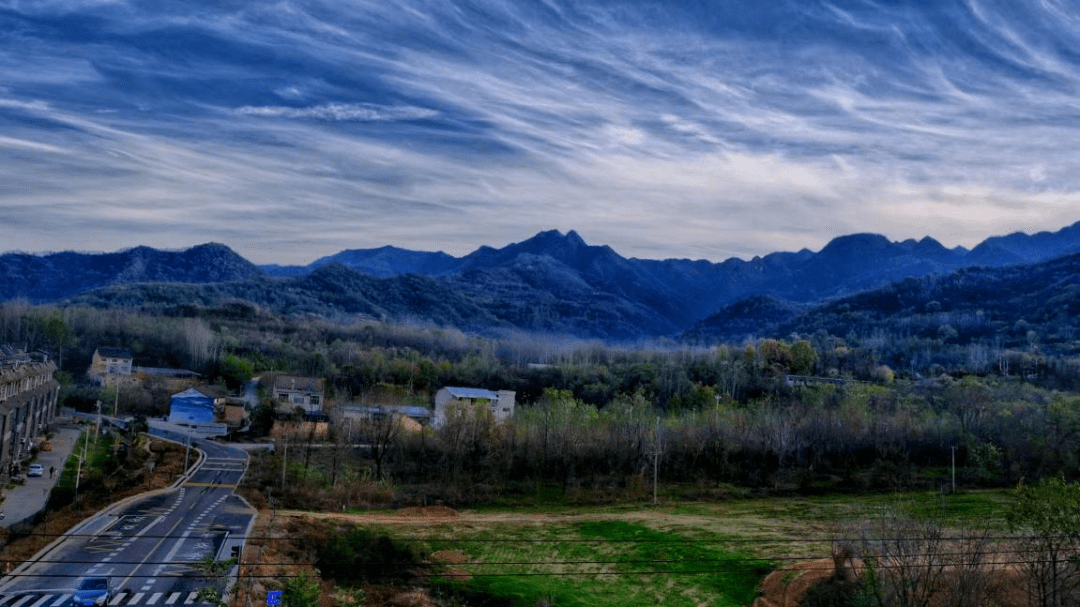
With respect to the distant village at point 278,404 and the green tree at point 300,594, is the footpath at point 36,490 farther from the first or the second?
the green tree at point 300,594

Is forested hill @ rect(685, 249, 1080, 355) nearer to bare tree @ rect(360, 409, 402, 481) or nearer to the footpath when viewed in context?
bare tree @ rect(360, 409, 402, 481)

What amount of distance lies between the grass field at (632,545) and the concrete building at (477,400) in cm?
2295

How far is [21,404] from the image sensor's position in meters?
42.8

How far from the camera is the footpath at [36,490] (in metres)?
32.7

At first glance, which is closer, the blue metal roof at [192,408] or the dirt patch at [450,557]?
the dirt patch at [450,557]

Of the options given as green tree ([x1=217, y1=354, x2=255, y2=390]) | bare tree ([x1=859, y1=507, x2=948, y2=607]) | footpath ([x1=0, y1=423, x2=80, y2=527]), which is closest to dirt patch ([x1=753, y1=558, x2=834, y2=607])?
bare tree ([x1=859, y1=507, x2=948, y2=607])

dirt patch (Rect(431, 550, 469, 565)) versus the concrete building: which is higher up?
the concrete building

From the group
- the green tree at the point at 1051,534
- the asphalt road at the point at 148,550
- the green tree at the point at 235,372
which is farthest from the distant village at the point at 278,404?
the green tree at the point at 1051,534

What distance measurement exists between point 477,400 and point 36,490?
111ft

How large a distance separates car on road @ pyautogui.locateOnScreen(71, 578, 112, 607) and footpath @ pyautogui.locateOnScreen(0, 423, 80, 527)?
35.1ft

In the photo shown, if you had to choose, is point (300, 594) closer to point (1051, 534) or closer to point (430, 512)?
point (1051, 534)

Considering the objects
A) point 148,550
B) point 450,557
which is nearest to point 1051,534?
point 450,557

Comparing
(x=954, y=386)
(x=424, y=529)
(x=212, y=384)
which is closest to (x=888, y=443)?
(x=954, y=386)

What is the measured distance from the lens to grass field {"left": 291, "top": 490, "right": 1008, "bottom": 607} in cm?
2919
